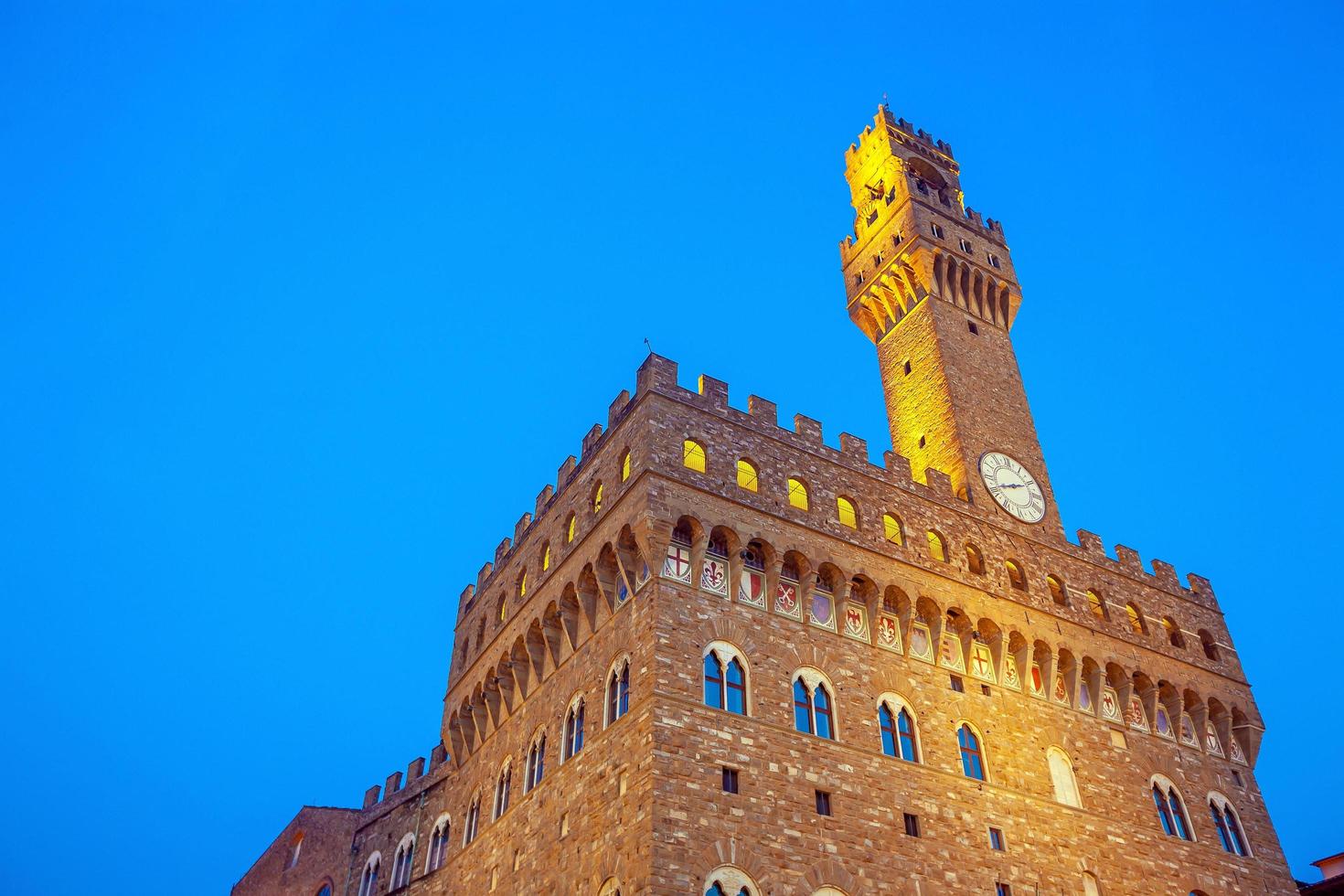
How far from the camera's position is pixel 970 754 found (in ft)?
85.3

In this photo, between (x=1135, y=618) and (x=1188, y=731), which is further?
(x=1135, y=618)

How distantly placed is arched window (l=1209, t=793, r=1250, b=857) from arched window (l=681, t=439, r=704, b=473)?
18.2m

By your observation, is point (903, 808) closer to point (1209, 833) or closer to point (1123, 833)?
point (1123, 833)

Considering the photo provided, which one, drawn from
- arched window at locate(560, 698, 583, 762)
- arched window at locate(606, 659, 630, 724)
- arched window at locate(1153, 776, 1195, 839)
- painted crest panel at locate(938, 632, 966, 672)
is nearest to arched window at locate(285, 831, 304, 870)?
arched window at locate(560, 698, 583, 762)

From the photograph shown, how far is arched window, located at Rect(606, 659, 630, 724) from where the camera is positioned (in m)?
23.6

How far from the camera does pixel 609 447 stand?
2777cm

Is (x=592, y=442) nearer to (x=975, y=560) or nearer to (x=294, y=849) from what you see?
(x=975, y=560)

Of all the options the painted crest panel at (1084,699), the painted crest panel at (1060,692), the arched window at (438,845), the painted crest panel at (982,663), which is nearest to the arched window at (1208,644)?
the painted crest panel at (1084,699)

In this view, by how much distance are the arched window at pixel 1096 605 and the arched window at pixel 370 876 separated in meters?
24.0

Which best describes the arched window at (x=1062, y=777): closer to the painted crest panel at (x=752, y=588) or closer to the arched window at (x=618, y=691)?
the painted crest panel at (x=752, y=588)

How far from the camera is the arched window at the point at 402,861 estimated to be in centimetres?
3306

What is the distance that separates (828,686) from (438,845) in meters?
14.2

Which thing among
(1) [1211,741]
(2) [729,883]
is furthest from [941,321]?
(2) [729,883]

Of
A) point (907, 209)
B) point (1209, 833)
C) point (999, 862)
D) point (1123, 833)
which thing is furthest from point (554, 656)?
point (907, 209)
